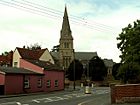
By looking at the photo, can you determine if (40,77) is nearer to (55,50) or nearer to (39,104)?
(39,104)

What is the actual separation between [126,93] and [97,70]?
287 ft

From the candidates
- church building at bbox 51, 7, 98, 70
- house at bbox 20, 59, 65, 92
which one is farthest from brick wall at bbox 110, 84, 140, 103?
church building at bbox 51, 7, 98, 70

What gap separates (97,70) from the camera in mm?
114312

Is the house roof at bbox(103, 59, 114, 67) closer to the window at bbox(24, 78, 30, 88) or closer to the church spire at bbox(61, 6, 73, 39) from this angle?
the church spire at bbox(61, 6, 73, 39)

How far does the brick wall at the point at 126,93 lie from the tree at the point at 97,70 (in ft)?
285

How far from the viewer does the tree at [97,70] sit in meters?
114

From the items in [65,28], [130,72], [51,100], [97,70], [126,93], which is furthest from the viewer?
[65,28]

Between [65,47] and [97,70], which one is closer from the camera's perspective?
[97,70]

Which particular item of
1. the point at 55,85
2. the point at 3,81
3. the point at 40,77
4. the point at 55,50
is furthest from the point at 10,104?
the point at 55,50

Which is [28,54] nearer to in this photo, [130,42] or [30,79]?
[30,79]

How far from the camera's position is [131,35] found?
30.1 m

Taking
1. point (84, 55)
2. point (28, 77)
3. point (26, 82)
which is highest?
point (84, 55)

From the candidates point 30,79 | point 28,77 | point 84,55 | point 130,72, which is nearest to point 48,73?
point 30,79

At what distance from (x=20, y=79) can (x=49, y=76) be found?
11.2 m
